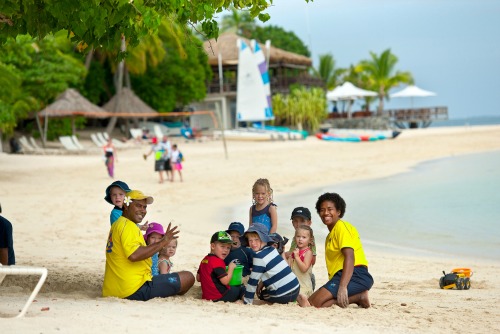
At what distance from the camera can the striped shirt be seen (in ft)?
21.4

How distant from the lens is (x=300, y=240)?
22.3 ft

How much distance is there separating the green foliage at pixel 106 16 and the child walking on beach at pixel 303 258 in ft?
5.81

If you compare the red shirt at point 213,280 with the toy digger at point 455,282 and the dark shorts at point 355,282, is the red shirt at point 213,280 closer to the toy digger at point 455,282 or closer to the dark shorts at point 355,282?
the dark shorts at point 355,282

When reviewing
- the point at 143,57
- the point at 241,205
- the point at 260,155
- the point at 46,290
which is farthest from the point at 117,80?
the point at 46,290

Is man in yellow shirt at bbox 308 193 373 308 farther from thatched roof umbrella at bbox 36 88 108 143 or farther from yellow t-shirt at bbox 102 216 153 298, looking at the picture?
thatched roof umbrella at bbox 36 88 108 143

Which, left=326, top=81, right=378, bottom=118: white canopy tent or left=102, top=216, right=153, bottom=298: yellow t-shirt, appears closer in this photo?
left=102, top=216, right=153, bottom=298: yellow t-shirt

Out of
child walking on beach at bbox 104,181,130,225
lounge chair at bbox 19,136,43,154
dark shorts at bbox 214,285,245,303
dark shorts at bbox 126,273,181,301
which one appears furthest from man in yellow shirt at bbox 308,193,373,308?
lounge chair at bbox 19,136,43,154

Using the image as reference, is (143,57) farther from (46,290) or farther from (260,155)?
(46,290)

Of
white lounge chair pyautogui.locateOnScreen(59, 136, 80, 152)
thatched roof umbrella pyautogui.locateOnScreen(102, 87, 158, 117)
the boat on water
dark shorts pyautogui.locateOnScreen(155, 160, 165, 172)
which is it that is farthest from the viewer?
the boat on water

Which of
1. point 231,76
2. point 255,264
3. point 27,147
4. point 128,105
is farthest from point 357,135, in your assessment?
point 255,264

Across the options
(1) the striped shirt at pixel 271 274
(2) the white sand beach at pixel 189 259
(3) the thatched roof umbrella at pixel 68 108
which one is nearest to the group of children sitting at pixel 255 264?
(1) the striped shirt at pixel 271 274

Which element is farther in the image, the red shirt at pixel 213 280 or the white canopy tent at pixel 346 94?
the white canopy tent at pixel 346 94

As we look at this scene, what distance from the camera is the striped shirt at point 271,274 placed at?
6.52 metres

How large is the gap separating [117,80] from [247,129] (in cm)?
723
